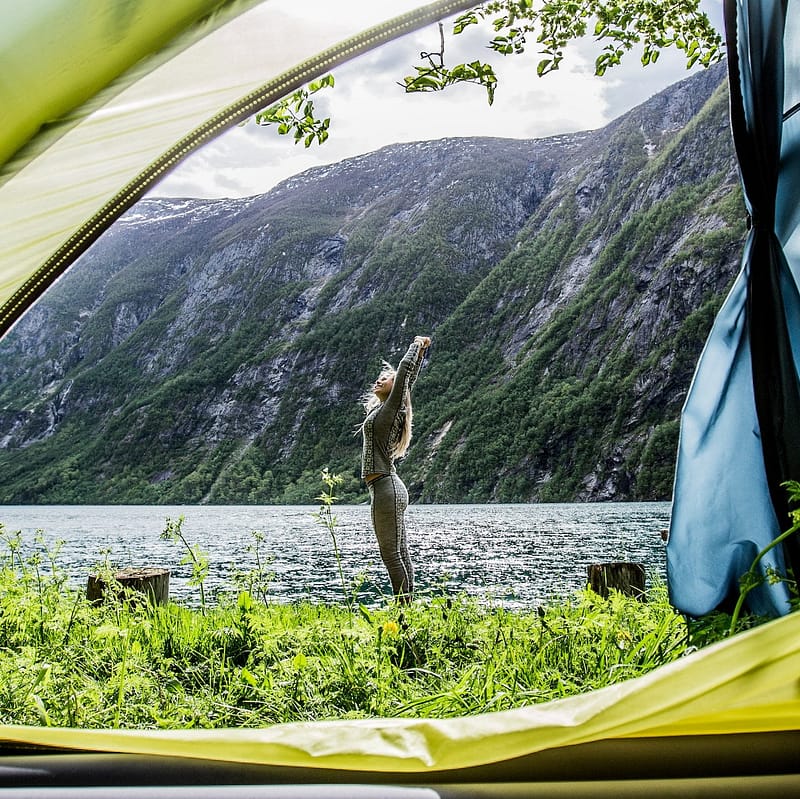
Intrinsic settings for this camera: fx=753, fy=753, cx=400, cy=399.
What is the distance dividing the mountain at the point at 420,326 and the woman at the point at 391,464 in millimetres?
51957

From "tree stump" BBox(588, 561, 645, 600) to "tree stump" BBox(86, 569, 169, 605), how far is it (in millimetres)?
2246

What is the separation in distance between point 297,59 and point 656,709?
1.17 metres

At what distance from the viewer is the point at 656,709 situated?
969 mm

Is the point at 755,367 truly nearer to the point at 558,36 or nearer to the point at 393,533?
the point at 393,533

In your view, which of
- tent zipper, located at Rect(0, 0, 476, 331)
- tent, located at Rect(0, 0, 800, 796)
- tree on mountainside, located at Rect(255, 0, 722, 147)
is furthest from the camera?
tree on mountainside, located at Rect(255, 0, 722, 147)

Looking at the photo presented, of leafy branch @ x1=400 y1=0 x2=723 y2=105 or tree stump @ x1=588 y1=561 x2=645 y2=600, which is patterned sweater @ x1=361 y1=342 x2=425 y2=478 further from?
leafy branch @ x1=400 y1=0 x2=723 y2=105

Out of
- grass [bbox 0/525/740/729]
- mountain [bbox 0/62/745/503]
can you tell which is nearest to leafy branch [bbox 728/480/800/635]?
grass [bbox 0/525/740/729]

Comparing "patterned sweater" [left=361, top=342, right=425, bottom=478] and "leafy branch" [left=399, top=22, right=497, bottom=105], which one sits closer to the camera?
"leafy branch" [left=399, top=22, right=497, bottom=105]

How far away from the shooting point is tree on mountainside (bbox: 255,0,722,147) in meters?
2.91

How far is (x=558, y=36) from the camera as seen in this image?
3545 mm

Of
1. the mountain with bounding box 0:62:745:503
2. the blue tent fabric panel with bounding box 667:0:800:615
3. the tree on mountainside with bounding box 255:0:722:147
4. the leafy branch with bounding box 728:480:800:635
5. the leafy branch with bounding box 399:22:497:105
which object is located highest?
the mountain with bounding box 0:62:745:503

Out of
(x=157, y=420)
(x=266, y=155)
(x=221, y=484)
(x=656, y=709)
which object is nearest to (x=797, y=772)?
(x=656, y=709)

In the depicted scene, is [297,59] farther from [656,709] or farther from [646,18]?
[646,18]

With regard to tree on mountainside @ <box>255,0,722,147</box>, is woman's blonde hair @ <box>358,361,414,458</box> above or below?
below
